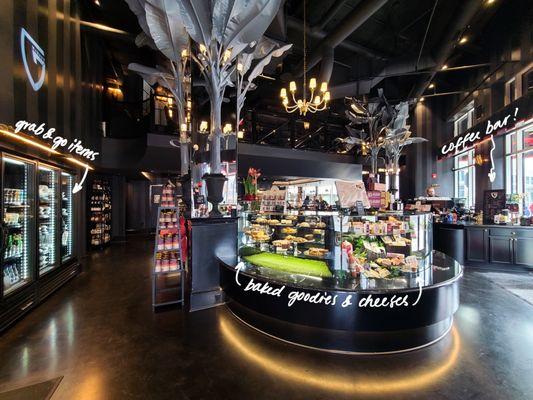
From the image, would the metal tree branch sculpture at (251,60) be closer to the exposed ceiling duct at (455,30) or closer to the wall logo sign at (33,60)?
the wall logo sign at (33,60)

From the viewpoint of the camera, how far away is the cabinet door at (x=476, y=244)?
5930 millimetres

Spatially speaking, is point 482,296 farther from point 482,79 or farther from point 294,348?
point 482,79

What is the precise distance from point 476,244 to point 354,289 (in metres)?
5.48

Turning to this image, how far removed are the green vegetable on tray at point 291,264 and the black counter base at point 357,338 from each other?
0.60 m

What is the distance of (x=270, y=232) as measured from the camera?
4.02 meters

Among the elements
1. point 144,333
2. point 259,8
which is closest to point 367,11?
point 259,8

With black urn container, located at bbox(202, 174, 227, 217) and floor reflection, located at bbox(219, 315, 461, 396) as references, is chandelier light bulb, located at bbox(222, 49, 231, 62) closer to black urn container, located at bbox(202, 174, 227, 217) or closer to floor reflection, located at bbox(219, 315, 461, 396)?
black urn container, located at bbox(202, 174, 227, 217)

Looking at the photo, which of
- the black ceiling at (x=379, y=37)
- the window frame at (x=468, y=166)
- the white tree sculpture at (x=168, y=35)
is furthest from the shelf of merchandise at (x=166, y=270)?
the window frame at (x=468, y=166)

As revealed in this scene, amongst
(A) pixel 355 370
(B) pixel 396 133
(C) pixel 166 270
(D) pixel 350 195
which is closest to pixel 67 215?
(C) pixel 166 270

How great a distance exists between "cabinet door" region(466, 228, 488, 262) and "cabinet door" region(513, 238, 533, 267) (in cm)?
51

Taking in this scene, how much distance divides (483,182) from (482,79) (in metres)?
3.54

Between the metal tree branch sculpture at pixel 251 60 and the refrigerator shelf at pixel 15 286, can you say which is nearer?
the refrigerator shelf at pixel 15 286

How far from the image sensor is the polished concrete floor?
6.89ft

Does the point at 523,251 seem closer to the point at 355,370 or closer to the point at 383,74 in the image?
the point at 355,370
